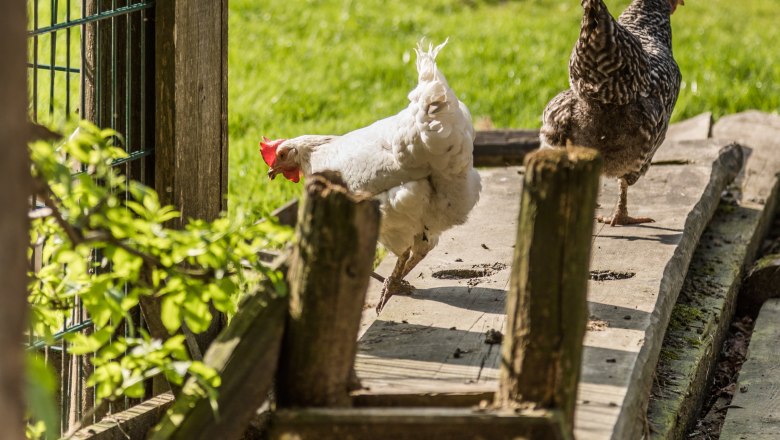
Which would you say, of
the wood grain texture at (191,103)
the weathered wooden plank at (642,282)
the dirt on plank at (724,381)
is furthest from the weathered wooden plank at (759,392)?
the wood grain texture at (191,103)

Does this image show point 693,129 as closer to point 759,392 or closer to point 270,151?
point 759,392

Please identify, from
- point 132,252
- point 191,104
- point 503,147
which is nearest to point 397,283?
point 191,104

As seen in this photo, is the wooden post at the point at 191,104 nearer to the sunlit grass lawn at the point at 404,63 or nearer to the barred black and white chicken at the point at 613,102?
the barred black and white chicken at the point at 613,102

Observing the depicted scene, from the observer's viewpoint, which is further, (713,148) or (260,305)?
(713,148)

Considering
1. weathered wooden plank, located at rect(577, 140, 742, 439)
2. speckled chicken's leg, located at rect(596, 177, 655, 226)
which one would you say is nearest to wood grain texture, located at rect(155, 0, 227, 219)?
weathered wooden plank, located at rect(577, 140, 742, 439)

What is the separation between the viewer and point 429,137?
14.1 ft

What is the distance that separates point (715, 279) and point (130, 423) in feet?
9.88

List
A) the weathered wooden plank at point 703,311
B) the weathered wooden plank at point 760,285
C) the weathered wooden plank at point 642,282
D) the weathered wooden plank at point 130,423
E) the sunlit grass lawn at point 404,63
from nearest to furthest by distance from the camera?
1. the weathered wooden plank at point 642,282
2. the weathered wooden plank at point 130,423
3. the weathered wooden plank at point 703,311
4. the weathered wooden plank at point 760,285
5. the sunlit grass lawn at point 404,63

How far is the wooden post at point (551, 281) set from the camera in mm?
2590

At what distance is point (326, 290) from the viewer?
2643mm

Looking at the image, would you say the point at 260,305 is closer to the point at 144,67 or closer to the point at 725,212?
the point at 144,67

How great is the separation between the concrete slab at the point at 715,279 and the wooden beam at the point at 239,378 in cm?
163

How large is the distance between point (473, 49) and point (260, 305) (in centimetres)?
801

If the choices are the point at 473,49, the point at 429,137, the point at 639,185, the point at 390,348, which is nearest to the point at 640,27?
the point at 639,185
